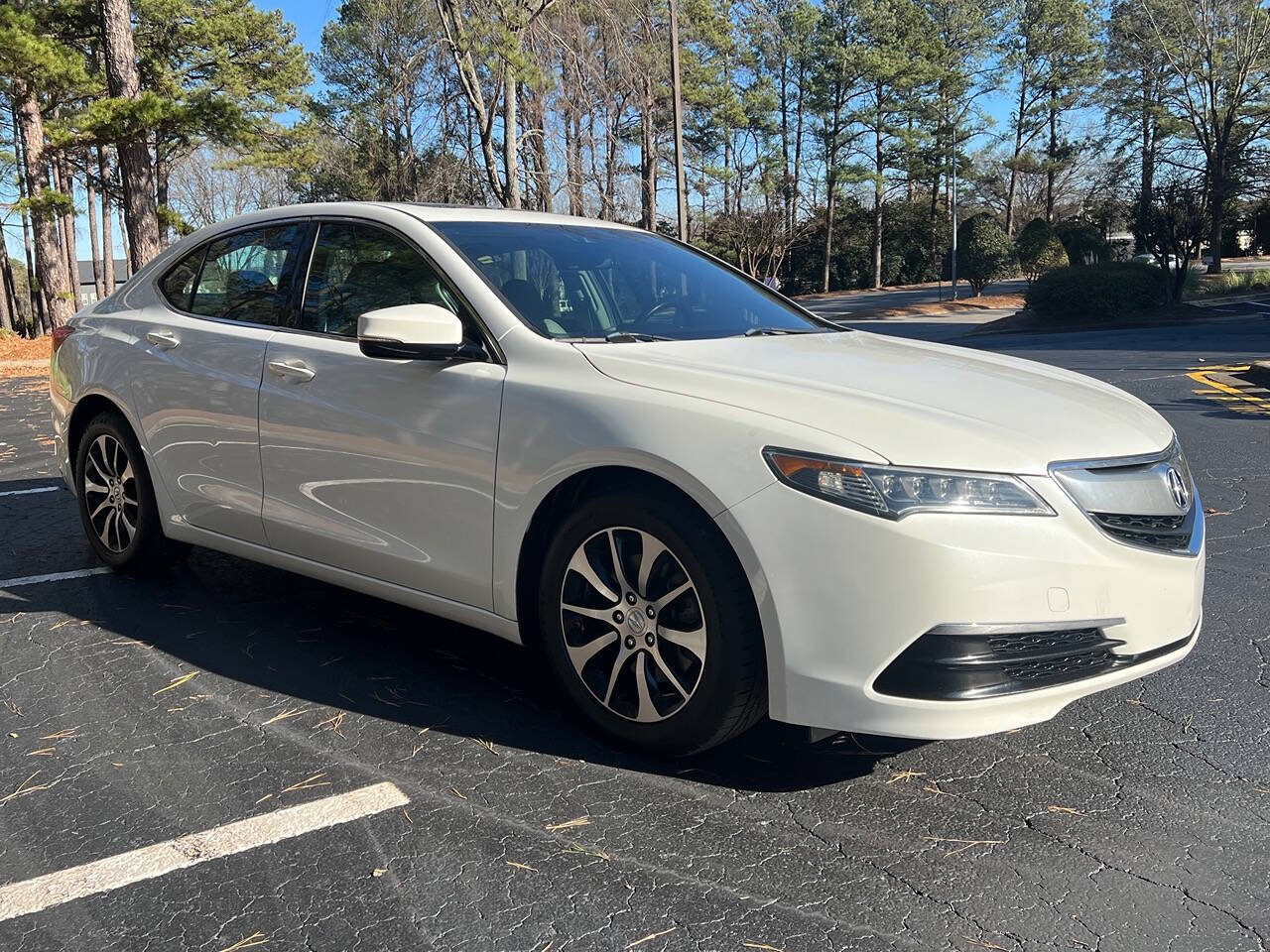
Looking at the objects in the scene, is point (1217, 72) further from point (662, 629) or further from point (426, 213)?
point (662, 629)

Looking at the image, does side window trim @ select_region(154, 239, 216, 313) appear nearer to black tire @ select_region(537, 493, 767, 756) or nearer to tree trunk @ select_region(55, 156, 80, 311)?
black tire @ select_region(537, 493, 767, 756)

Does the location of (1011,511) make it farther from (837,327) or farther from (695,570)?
(837,327)

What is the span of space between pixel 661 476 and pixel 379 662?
1.57 metres

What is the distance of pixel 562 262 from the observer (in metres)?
3.84

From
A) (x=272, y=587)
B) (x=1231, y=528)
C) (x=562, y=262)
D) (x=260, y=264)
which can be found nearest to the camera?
(x=562, y=262)

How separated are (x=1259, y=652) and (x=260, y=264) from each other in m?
4.05

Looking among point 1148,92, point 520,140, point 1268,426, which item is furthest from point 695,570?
point 1148,92

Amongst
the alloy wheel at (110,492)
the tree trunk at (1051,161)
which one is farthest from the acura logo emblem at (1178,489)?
the tree trunk at (1051,161)

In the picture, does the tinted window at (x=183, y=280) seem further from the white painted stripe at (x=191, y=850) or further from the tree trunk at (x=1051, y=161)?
the tree trunk at (x=1051, y=161)

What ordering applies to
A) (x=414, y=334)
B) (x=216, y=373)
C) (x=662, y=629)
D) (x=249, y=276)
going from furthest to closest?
1. (x=249, y=276)
2. (x=216, y=373)
3. (x=414, y=334)
4. (x=662, y=629)

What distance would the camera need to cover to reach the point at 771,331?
12.9 feet

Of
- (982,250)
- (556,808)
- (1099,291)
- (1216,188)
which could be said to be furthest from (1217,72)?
(556,808)

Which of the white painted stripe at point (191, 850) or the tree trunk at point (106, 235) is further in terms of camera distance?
the tree trunk at point (106, 235)

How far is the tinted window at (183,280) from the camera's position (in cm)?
459
